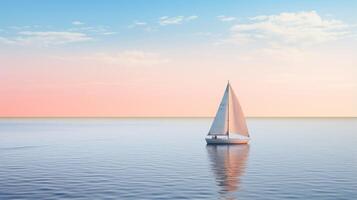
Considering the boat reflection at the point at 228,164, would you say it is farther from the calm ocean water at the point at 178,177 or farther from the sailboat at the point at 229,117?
the sailboat at the point at 229,117

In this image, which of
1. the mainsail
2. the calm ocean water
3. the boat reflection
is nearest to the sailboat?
the mainsail

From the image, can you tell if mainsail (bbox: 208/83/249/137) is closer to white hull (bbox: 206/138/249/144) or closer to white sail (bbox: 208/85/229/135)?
white sail (bbox: 208/85/229/135)

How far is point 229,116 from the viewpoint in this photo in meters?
120

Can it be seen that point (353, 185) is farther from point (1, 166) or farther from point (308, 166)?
point (1, 166)

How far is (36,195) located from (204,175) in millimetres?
26954

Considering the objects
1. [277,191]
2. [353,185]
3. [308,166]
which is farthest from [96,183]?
[308,166]

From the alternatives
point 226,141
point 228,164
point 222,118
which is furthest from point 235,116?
point 228,164

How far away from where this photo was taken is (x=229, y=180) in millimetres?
65312

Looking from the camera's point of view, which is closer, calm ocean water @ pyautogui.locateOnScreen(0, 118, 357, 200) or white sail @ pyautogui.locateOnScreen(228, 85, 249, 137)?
calm ocean water @ pyautogui.locateOnScreen(0, 118, 357, 200)

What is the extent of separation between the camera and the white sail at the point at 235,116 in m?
120

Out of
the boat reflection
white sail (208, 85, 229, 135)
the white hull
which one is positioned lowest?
the boat reflection

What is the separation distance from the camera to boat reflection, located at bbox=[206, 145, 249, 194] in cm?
6133

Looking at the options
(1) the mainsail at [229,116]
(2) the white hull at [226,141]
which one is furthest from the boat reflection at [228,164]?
(1) the mainsail at [229,116]

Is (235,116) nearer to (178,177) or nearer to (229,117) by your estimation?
(229,117)
